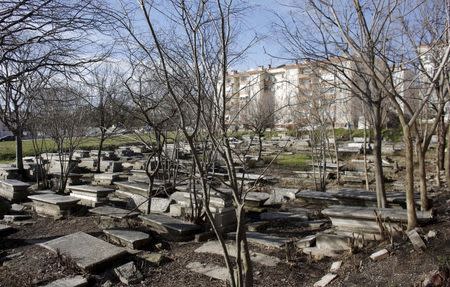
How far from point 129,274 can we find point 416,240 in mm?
3755

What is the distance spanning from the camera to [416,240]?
16.2ft

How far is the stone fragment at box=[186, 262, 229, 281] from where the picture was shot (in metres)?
5.13

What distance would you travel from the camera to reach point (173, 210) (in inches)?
332

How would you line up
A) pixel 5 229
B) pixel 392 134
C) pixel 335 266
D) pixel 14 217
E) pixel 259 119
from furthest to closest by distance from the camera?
1. pixel 392 134
2. pixel 259 119
3. pixel 14 217
4. pixel 5 229
5. pixel 335 266

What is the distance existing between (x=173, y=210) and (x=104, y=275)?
320 centimetres

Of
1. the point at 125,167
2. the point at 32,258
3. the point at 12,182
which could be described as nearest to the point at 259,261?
the point at 32,258

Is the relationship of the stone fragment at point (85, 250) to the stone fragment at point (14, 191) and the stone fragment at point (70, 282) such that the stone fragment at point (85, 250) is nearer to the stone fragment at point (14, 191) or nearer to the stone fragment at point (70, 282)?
the stone fragment at point (70, 282)

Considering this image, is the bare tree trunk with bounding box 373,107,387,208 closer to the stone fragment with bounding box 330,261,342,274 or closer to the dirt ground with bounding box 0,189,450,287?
the dirt ground with bounding box 0,189,450,287

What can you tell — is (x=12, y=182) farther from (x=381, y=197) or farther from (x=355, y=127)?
(x=355, y=127)

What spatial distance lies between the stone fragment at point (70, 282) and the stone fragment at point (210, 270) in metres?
1.42

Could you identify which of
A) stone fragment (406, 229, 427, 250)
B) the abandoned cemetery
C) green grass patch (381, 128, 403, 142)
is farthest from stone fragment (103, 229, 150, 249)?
green grass patch (381, 128, 403, 142)

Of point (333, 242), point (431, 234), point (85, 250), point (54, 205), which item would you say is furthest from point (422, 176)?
point (54, 205)

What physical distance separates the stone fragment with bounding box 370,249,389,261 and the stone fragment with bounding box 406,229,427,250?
0.35 metres

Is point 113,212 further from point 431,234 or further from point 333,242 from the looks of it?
point 431,234
